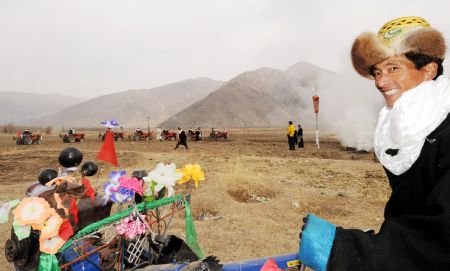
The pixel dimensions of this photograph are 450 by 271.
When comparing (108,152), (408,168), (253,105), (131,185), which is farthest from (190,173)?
(253,105)

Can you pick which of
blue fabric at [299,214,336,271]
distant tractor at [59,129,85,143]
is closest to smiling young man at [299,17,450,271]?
blue fabric at [299,214,336,271]

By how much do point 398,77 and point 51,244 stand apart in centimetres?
250

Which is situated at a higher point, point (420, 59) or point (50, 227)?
point (420, 59)

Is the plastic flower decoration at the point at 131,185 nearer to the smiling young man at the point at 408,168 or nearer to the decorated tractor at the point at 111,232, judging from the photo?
the decorated tractor at the point at 111,232

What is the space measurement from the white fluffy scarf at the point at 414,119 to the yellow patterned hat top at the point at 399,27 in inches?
11.6

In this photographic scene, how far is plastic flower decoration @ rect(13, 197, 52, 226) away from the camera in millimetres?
2125

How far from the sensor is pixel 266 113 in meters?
118

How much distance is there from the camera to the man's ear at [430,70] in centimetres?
144

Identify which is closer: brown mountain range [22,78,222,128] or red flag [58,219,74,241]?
red flag [58,219,74,241]

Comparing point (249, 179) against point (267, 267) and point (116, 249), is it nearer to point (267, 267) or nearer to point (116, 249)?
point (116, 249)

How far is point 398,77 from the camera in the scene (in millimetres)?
1462

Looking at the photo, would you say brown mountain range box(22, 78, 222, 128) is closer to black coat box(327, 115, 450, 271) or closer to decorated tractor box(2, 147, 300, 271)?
decorated tractor box(2, 147, 300, 271)

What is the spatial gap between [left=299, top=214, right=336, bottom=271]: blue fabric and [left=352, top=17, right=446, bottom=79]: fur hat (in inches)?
36.3

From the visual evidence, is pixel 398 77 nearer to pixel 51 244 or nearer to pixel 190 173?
pixel 190 173
